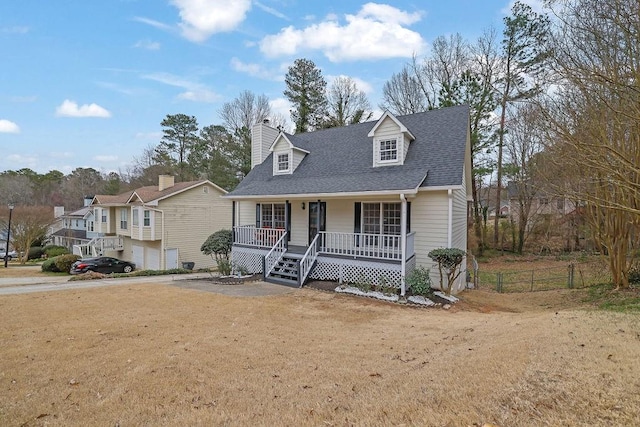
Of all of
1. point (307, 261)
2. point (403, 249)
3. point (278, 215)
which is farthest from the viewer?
point (278, 215)

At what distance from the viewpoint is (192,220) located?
89.6 ft

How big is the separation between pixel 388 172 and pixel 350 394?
10.8 meters

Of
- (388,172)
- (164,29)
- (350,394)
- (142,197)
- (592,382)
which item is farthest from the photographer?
(142,197)

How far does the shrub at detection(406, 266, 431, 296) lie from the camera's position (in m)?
11.0

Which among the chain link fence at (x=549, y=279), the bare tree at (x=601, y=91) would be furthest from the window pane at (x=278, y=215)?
the bare tree at (x=601, y=91)

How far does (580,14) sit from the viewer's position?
8078mm

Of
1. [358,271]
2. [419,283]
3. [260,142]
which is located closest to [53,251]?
[260,142]

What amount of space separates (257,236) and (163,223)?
13.3 metres

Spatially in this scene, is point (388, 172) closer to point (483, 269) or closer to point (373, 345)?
point (373, 345)

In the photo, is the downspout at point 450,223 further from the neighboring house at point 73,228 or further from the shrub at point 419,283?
the neighboring house at point 73,228

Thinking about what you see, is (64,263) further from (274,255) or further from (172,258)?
(274,255)

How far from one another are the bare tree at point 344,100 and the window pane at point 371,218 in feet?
69.6

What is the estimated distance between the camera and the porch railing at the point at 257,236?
15.3 meters

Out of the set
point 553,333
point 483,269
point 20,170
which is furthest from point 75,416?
point 20,170
